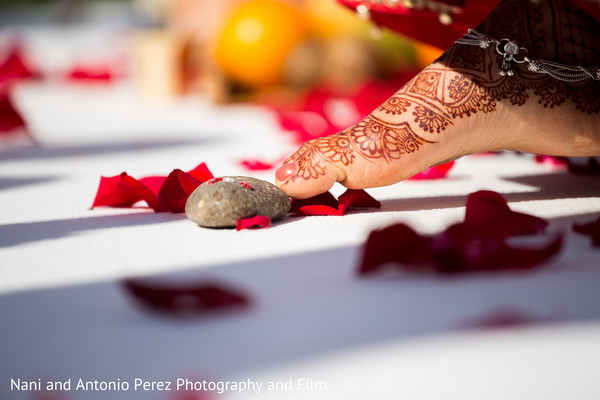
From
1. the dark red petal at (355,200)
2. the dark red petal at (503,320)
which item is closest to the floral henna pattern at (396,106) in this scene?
the dark red petal at (355,200)

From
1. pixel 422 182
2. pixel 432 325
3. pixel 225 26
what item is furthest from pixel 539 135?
pixel 225 26

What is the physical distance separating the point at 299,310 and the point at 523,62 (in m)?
0.64

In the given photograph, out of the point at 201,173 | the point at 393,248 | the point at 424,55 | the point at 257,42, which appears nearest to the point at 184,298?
the point at 393,248

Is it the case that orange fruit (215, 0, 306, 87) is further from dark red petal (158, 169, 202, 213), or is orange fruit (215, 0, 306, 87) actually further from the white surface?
dark red petal (158, 169, 202, 213)

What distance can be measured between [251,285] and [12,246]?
371mm

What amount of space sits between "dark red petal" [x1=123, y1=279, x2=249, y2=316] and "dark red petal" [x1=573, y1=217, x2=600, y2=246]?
463 mm

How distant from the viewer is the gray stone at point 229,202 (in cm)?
102

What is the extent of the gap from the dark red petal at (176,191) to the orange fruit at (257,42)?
2.35m

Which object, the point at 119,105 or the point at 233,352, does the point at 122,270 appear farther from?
the point at 119,105

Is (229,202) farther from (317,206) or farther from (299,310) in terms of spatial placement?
(299,310)

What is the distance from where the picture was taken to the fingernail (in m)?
1.10

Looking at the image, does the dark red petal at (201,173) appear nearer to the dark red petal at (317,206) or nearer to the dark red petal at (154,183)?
the dark red petal at (154,183)

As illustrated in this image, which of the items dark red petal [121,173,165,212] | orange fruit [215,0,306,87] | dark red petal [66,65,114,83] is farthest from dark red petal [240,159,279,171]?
dark red petal [66,65,114,83]

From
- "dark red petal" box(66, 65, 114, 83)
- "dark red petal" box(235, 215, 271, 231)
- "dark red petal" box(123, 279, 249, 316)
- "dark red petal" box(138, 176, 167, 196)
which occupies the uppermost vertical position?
"dark red petal" box(66, 65, 114, 83)
